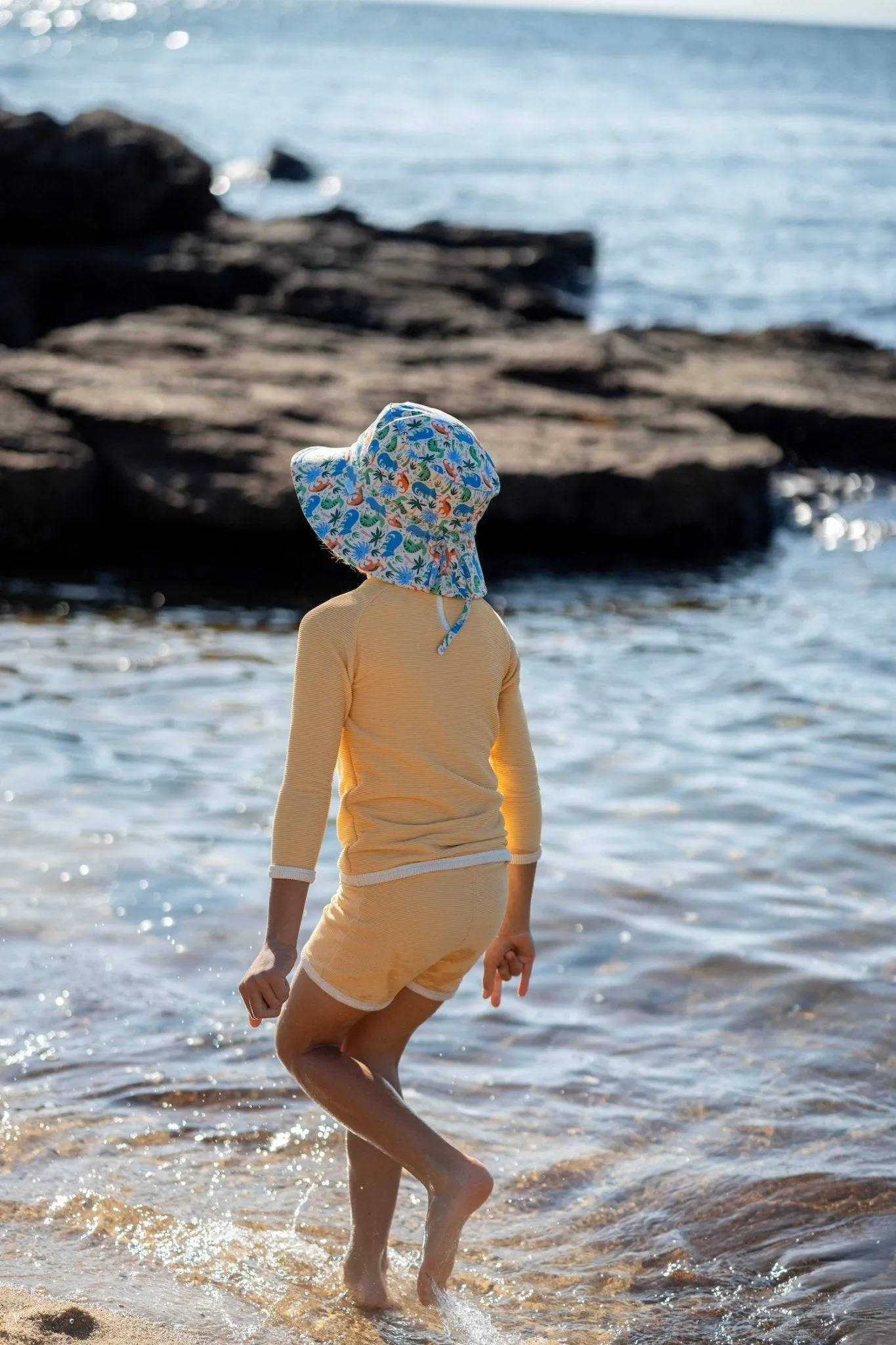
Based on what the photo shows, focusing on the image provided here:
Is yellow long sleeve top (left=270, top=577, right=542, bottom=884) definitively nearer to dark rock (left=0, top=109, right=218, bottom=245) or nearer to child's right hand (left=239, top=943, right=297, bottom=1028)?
child's right hand (left=239, top=943, right=297, bottom=1028)

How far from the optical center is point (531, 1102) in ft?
13.0

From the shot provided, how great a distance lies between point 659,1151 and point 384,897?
142 cm

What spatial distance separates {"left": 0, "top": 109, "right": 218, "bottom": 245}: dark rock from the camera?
45.1 feet

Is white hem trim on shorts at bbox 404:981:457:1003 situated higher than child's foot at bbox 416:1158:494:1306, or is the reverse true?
white hem trim on shorts at bbox 404:981:457:1003

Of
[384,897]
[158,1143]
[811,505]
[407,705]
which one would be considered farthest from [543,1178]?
[811,505]

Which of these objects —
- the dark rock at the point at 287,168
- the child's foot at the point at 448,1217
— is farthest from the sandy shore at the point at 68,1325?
the dark rock at the point at 287,168

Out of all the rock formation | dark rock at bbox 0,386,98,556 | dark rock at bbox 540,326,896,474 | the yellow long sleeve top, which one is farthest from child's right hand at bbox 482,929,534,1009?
dark rock at bbox 540,326,896,474

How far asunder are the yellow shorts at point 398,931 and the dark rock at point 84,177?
12.5 m

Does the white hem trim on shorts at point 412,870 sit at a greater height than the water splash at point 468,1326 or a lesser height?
greater

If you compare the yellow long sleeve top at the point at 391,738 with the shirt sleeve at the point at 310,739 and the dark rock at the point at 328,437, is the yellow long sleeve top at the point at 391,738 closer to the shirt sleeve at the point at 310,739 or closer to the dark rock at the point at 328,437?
the shirt sleeve at the point at 310,739

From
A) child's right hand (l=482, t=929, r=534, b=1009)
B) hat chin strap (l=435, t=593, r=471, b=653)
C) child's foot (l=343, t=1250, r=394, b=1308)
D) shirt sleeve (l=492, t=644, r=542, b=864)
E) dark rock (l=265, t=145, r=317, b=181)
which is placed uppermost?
dark rock (l=265, t=145, r=317, b=181)

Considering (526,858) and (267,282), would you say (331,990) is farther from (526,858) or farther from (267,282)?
(267,282)

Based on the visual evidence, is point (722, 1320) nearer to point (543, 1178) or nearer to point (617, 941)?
point (543, 1178)

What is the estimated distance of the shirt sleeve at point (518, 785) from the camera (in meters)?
3.01
